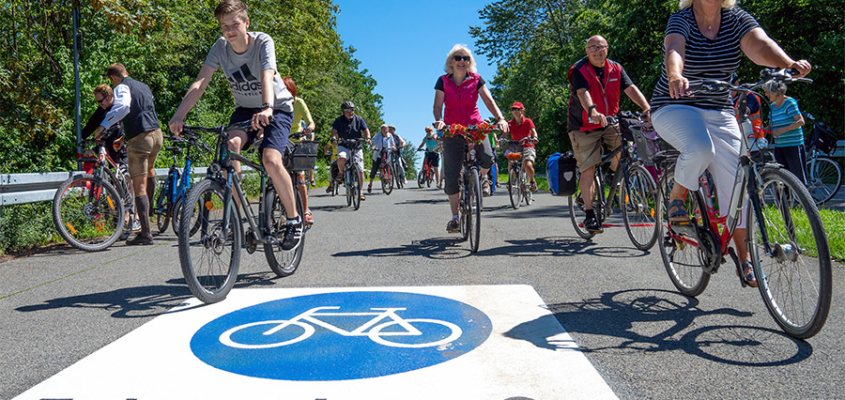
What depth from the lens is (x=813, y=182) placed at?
9.84 metres

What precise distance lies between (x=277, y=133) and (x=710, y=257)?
3.08m

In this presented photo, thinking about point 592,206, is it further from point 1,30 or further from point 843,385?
point 1,30

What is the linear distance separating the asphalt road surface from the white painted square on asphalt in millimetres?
160

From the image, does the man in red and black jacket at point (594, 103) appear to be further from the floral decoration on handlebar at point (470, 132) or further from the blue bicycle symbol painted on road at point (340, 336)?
the blue bicycle symbol painted on road at point (340, 336)

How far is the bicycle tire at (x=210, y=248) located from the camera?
12.5ft

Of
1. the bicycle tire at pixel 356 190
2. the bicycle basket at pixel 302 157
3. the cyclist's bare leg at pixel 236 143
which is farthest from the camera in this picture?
the bicycle tire at pixel 356 190

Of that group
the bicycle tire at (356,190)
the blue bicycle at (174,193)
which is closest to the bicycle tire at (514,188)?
the bicycle tire at (356,190)

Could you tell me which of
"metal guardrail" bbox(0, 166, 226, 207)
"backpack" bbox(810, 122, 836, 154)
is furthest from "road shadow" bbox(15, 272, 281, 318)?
"backpack" bbox(810, 122, 836, 154)

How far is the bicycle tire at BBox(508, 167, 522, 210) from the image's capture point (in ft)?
35.9

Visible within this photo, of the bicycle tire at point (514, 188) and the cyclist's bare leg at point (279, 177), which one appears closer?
the cyclist's bare leg at point (279, 177)

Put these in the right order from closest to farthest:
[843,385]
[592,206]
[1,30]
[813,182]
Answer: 1. [843,385]
2. [592,206]
3. [813,182]
4. [1,30]

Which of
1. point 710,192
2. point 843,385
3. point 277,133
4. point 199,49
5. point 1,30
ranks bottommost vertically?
point 843,385

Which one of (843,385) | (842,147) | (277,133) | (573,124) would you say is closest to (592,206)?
(573,124)

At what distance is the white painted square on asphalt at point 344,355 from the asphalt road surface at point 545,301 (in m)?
0.16
